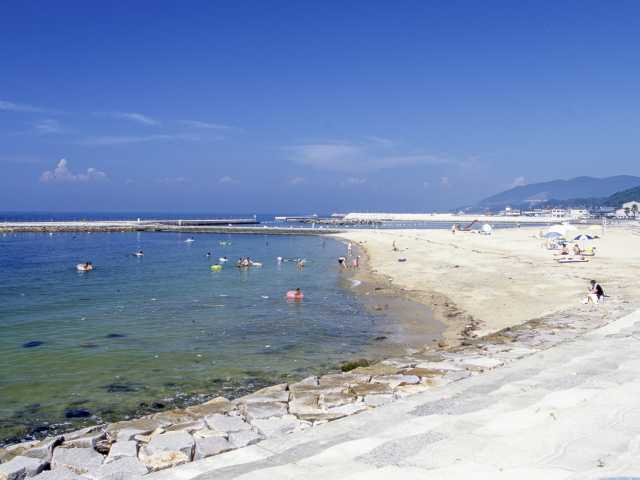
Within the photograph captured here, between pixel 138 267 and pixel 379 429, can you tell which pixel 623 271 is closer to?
pixel 379 429

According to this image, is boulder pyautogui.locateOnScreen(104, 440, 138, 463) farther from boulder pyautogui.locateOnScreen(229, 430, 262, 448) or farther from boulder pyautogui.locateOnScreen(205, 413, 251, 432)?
boulder pyautogui.locateOnScreen(229, 430, 262, 448)

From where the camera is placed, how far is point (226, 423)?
7.98 m

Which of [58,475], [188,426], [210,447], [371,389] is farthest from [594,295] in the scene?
[58,475]

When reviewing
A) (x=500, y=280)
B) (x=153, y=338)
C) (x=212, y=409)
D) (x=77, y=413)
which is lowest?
(x=153, y=338)

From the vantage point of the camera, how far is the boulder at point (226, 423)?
7728mm

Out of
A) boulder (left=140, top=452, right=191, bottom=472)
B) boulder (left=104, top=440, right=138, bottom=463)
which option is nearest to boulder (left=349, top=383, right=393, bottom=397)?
boulder (left=140, top=452, right=191, bottom=472)

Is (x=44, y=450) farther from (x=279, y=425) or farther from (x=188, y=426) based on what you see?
(x=279, y=425)

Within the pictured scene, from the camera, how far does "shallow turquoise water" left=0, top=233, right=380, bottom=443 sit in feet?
40.8

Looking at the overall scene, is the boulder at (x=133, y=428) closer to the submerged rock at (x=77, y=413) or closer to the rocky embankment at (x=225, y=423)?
the rocky embankment at (x=225, y=423)

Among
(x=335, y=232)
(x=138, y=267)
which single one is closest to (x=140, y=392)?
(x=138, y=267)

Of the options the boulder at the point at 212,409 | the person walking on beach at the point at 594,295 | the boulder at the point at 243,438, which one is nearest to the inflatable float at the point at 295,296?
the person walking on beach at the point at 594,295

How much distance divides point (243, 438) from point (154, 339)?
12243 mm

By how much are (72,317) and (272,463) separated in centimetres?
1908

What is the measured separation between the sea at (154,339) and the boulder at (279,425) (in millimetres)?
4455
